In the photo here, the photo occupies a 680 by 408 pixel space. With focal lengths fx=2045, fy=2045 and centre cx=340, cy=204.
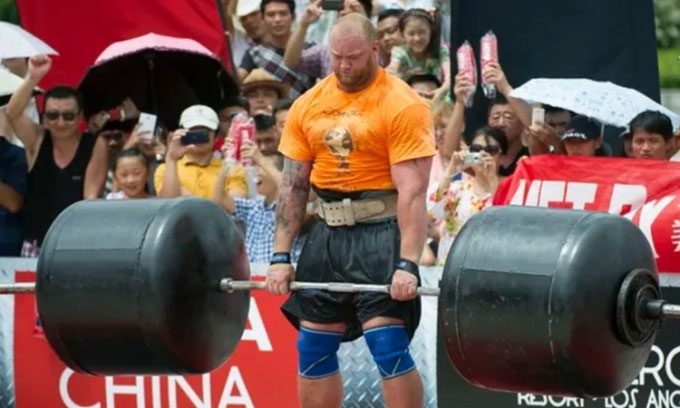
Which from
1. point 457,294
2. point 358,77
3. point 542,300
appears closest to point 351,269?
point 358,77

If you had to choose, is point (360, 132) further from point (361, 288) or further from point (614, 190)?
point (614, 190)

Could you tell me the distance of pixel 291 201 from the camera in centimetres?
1052

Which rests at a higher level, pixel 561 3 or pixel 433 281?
pixel 561 3

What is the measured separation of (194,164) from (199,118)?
30 cm

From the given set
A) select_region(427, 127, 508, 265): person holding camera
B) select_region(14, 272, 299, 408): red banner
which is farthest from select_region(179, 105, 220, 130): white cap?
select_region(427, 127, 508, 265): person holding camera

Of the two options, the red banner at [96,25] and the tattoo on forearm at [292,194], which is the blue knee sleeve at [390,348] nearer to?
the tattoo on forearm at [292,194]

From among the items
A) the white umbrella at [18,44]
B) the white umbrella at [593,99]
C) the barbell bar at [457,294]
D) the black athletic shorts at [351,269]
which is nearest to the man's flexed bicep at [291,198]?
the black athletic shorts at [351,269]

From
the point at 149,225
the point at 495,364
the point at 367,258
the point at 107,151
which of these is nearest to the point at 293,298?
the point at 367,258

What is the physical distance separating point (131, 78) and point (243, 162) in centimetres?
170

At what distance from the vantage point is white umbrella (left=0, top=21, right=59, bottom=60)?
13.4 metres

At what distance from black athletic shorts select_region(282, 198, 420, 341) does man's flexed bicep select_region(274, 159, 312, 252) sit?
0.44ft

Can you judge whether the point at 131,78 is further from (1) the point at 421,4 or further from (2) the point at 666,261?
(2) the point at 666,261

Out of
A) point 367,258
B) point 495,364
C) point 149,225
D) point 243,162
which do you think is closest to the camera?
point 495,364

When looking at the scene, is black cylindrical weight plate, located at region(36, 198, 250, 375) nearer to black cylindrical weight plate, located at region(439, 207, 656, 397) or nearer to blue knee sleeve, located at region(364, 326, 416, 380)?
blue knee sleeve, located at region(364, 326, 416, 380)
